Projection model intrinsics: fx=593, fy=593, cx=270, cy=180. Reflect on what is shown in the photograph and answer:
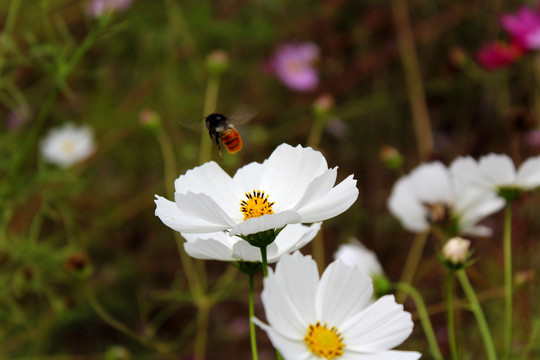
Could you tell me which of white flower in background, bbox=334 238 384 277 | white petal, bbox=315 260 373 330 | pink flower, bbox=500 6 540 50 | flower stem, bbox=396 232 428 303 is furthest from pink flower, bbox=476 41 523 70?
white petal, bbox=315 260 373 330

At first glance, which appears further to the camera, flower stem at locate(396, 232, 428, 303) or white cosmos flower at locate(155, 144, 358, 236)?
flower stem at locate(396, 232, 428, 303)

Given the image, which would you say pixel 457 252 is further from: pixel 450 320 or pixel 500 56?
pixel 500 56

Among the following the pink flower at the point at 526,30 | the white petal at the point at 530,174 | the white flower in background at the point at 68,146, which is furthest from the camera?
the white flower in background at the point at 68,146

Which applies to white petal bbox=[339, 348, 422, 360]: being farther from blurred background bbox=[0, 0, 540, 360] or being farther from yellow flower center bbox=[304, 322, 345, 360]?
blurred background bbox=[0, 0, 540, 360]

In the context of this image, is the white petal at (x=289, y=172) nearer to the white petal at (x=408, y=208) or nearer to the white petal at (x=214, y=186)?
the white petal at (x=214, y=186)

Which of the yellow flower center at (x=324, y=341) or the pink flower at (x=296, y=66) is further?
the pink flower at (x=296, y=66)

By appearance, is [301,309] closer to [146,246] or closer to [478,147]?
[146,246]

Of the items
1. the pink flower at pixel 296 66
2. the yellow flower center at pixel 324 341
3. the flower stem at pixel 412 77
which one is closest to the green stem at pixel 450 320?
the yellow flower center at pixel 324 341
